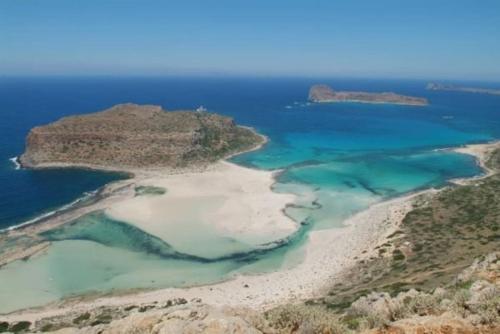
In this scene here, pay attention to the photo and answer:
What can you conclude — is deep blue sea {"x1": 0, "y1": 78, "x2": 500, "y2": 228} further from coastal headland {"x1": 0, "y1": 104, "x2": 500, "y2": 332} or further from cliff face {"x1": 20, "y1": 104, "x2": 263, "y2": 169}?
coastal headland {"x1": 0, "y1": 104, "x2": 500, "y2": 332}

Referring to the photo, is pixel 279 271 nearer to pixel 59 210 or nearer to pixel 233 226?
pixel 233 226

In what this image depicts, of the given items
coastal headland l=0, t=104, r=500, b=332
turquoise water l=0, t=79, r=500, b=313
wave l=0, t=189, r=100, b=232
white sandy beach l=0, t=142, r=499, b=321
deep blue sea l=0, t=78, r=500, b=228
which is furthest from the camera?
deep blue sea l=0, t=78, r=500, b=228

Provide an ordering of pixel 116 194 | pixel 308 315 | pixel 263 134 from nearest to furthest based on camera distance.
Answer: pixel 308 315
pixel 116 194
pixel 263 134

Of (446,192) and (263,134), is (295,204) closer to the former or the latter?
(446,192)

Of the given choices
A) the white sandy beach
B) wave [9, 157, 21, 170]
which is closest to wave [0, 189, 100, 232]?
the white sandy beach

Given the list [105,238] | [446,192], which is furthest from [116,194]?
[446,192]

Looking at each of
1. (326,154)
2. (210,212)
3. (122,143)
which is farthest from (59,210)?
(326,154)
